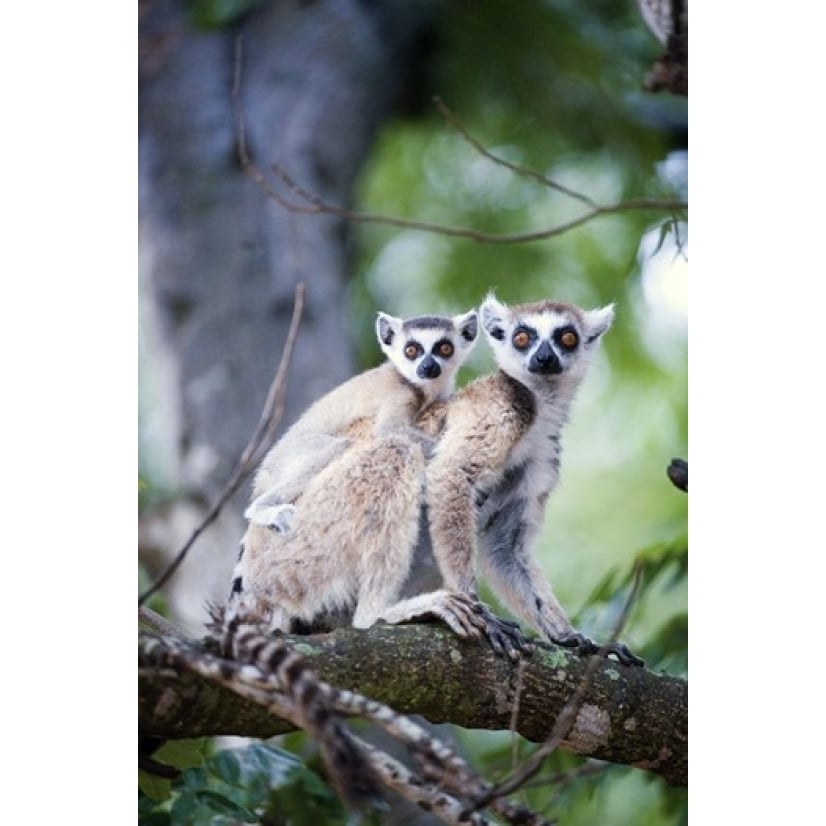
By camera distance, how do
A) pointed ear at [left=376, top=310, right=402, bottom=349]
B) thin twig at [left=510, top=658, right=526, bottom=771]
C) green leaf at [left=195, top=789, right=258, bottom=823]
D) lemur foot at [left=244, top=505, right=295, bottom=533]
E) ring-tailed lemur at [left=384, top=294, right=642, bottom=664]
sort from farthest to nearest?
pointed ear at [left=376, top=310, right=402, bottom=349]
ring-tailed lemur at [left=384, top=294, right=642, bottom=664]
lemur foot at [left=244, top=505, right=295, bottom=533]
thin twig at [left=510, top=658, right=526, bottom=771]
green leaf at [left=195, top=789, right=258, bottom=823]

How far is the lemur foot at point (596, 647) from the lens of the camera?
3.58m

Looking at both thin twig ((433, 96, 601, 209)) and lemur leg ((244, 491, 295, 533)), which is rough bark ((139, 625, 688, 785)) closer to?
lemur leg ((244, 491, 295, 533))

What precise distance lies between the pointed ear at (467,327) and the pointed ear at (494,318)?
1.1 inches

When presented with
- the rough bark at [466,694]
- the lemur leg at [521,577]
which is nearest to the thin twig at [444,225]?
the lemur leg at [521,577]

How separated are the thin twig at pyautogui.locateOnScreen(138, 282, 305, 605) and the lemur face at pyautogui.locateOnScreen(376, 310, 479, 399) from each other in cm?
31

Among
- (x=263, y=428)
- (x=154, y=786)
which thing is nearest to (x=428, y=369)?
(x=263, y=428)

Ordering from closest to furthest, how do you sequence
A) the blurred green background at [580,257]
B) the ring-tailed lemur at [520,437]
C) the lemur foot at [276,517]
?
the lemur foot at [276,517] < the ring-tailed lemur at [520,437] < the blurred green background at [580,257]

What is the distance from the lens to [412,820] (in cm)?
362

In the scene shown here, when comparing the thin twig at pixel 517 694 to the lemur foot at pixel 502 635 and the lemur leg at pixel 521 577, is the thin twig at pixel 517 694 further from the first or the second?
the lemur leg at pixel 521 577

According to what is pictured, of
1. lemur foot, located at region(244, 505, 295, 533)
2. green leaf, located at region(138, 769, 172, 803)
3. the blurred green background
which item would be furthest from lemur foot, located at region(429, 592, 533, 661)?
green leaf, located at region(138, 769, 172, 803)

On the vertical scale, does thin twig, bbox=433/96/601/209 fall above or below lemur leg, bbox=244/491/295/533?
above

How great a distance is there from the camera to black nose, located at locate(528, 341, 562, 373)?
11.9 feet

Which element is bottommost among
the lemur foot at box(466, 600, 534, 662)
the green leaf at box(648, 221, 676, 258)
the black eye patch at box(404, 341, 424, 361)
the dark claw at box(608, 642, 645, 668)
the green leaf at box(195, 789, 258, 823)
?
the green leaf at box(195, 789, 258, 823)
